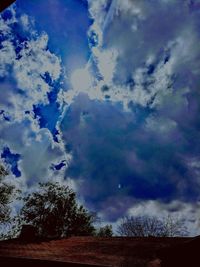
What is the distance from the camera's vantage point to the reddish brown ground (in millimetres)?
13898

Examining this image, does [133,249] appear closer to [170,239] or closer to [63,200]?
[170,239]

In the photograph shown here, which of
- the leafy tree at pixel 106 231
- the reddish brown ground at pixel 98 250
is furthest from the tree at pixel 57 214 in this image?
the reddish brown ground at pixel 98 250

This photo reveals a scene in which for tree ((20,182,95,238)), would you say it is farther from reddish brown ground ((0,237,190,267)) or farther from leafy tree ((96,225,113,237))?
reddish brown ground ((0,237,190,267))

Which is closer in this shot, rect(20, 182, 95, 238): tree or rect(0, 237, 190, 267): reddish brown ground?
rect(0, 237, 190, 267): reddish brown ground

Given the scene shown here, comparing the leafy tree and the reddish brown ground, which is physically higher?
the leafy tree

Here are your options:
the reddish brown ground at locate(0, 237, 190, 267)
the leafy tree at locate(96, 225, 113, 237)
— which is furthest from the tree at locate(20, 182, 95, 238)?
the reddish brown ground at locate(0, 237, 190, 267)

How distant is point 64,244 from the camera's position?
18.5m

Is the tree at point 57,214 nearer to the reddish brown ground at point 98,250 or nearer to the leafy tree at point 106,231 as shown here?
the leafy tree at point 106,231

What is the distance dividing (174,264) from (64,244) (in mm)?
8678

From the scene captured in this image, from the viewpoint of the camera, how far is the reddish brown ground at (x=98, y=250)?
45.6 ft

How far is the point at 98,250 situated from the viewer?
1619 cm

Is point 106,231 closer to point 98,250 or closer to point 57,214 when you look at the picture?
point 57,214

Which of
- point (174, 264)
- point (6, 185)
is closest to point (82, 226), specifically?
point (6, 185)

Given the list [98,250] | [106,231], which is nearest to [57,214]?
[106,231]
